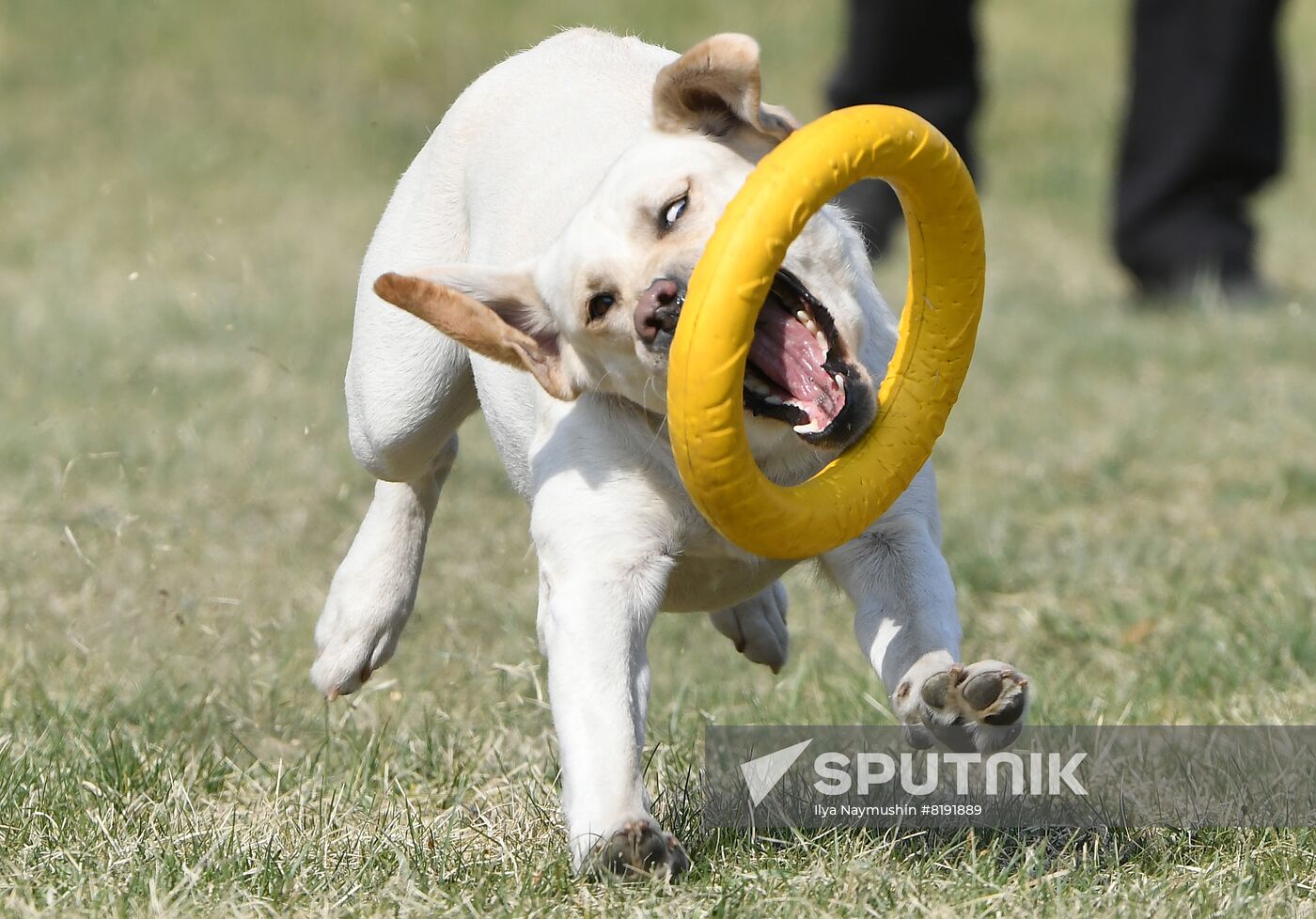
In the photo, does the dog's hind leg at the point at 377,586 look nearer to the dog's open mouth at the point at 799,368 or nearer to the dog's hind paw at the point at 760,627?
the dog's hind paw at the point at 760,627

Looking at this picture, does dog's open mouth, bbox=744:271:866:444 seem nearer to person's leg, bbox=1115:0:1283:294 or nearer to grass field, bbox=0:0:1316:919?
grass field, bbox=0:0:1316:919

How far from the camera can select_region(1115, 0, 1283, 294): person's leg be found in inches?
340

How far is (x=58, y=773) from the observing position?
315 centimetres

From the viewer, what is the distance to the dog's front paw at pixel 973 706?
2652 millimetres

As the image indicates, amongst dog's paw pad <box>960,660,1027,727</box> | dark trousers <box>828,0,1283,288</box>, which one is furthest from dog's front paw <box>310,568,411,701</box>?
dark trousers <box>828,0,1283,288</box>

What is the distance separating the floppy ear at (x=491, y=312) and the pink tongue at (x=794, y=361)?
35 centimetres

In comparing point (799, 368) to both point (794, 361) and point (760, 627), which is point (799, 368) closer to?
point (794, 361)

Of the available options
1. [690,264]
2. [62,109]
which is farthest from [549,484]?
[62,109]

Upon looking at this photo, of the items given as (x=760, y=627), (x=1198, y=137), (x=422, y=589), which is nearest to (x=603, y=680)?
(x=760, y=627)

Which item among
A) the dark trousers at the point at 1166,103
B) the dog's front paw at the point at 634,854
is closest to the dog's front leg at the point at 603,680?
the dog's front paw at the point at 634,854

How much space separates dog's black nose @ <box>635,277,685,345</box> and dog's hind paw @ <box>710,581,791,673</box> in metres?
1.27

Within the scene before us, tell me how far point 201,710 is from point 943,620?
1678mm

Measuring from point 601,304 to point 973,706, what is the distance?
0.84 m

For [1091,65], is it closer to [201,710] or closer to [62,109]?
[62,109]
